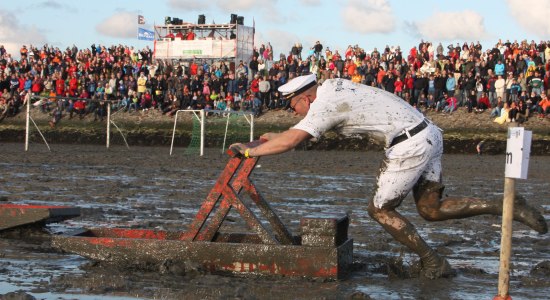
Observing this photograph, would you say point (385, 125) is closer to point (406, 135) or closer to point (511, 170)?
point (406, 135)

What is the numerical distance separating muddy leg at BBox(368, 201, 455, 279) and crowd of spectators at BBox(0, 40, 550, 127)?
78.7 ft

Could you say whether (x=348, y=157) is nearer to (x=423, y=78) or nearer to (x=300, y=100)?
(x=423, y=78)

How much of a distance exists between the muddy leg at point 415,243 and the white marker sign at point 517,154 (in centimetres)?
195

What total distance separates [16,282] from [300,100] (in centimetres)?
266

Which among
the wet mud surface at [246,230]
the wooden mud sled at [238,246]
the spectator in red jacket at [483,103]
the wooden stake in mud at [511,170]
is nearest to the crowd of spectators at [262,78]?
the spectator in red jacket at [483,103]

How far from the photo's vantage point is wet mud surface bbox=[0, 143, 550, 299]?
23.5 ft

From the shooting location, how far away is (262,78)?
38219 millimetres

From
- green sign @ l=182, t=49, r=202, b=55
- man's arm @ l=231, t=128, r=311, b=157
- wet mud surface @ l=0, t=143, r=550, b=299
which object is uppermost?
green sign @ l=182, t=49, r=202, b=55

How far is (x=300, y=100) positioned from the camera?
7.71m

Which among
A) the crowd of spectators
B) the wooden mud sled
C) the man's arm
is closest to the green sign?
the crowd of spectators

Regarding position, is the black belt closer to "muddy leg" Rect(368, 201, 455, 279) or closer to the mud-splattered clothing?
the mud-splattered clothing

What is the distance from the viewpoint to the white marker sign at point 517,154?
598 cm

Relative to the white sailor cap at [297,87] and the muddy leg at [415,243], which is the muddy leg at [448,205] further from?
the white sailor cap at [297,87]

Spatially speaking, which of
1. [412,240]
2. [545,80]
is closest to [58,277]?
Answer: [412,240]
